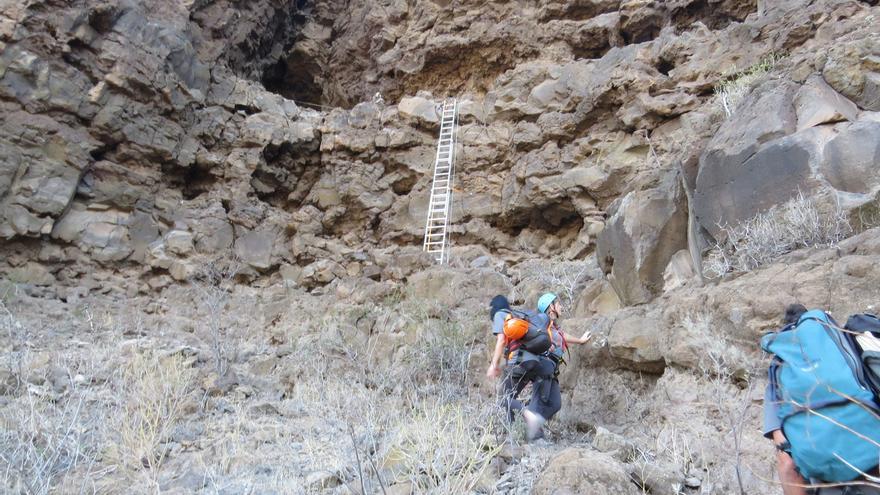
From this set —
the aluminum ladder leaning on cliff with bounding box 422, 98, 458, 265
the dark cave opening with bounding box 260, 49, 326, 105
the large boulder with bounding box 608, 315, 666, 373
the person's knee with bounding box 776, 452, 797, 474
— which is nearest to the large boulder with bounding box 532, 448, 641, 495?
the person's knee with bounding box 776, 452, 797, 474

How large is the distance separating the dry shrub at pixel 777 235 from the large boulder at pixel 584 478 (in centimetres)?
197

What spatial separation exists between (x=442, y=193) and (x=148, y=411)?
7242 millimetres

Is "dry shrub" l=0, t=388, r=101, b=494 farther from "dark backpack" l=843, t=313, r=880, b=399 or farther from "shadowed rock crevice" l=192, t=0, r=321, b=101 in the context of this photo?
"shadowed rock crevice" l=192, t=0, r=321, b=101

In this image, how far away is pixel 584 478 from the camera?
238 centimetres

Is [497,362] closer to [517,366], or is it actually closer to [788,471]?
[517,366]

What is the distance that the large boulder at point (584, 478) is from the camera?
2.36 metres

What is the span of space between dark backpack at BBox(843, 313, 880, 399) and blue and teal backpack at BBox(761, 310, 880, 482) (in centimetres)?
1

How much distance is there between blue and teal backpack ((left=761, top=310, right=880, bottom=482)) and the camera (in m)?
1.54

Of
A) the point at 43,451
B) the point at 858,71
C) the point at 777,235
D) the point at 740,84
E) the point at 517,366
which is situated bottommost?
the point at 43,451

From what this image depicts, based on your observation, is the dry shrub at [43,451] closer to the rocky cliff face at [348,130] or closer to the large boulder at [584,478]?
the large boulder at [584,478]

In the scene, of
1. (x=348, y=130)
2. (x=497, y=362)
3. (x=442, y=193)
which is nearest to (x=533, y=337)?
(x=497, y=362)

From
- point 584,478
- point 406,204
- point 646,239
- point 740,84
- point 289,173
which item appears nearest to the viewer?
point 584,478

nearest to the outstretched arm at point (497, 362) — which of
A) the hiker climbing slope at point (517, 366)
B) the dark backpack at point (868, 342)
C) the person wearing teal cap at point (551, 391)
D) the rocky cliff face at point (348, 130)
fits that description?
the hiker climbing slope at point (517, 366)

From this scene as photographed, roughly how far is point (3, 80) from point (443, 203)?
7.48 metres
